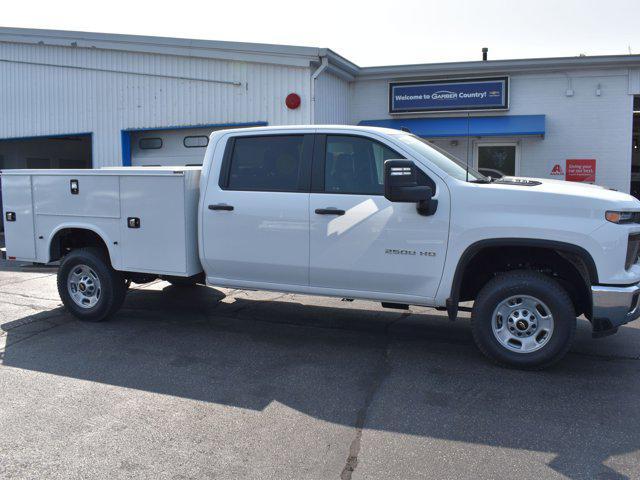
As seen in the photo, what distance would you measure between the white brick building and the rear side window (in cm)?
602

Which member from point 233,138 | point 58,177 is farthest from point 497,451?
point 58,177

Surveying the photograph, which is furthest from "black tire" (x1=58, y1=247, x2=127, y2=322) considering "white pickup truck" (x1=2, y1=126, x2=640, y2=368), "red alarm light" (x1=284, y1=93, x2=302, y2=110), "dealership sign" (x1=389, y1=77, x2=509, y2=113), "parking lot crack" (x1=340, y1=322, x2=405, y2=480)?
"dealership sign" (x1=389, y1=77, x2=509, y2=113)

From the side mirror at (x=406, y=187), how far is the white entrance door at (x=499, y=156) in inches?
354

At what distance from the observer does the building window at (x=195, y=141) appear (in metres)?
13.0

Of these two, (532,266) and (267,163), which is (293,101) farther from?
(532,266)

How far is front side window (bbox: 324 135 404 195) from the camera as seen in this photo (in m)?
5.36

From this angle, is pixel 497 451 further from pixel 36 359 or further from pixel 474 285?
pixel 36 359

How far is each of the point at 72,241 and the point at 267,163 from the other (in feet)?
9.16

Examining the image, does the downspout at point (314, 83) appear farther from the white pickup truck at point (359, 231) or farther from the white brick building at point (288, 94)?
the white pickup truck at point (359, 231)

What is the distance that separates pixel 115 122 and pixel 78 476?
11.7 m

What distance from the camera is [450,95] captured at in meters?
13.3

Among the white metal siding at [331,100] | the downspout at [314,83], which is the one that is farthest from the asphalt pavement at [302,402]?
the white metal siding at [331,100]

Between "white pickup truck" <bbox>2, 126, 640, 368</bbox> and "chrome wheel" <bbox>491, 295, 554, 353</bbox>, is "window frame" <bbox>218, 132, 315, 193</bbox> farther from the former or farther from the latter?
"chrome wheel" <bbox>491, 295, 554, 353</bbox>

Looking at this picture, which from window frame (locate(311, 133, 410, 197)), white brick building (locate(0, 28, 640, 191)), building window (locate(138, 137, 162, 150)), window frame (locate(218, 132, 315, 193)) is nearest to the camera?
window frame (locate(311, 133, 410, 197))
